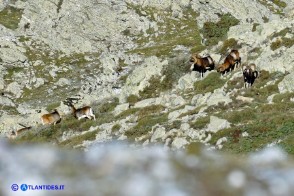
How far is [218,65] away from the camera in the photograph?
1805 inches

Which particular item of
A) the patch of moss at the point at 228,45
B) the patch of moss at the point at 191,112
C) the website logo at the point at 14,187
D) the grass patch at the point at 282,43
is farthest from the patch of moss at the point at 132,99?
the website logo at the point at 14,187

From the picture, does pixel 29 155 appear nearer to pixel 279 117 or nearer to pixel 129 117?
pixel 279 117

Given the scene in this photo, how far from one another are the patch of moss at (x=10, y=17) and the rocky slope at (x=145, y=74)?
0.26 m

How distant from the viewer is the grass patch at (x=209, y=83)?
41247 mm

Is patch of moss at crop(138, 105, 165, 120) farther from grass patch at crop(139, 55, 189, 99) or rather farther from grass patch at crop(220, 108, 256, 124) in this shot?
grass patch at crop(220, 108, 256, 124)

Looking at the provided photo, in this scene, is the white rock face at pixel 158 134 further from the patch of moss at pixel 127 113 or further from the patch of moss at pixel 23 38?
the patch of moss at pixel 23 38

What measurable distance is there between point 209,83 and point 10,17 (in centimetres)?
8594

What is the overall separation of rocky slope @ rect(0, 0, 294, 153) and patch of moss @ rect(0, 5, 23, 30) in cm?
26

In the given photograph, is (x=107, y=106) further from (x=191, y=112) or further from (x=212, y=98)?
(x=191, y=112)

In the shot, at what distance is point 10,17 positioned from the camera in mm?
113438

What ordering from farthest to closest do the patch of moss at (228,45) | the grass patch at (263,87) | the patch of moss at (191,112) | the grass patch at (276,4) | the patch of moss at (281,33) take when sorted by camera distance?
the grass patch at (276,4), the patch of moss at (228,45), the patch of moss at (281,33), the grass patch at (263,87), the patch of moss at (191,112)

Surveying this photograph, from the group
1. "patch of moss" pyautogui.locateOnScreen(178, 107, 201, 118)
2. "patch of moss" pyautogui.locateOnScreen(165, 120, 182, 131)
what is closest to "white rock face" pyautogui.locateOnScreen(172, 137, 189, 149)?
"patch of moss" pyautogui.locateOnScreen(165, 120, 182, 131)

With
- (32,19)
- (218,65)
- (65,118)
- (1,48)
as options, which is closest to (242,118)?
(218,65)

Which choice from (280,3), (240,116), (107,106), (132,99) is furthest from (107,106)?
(280,3)
